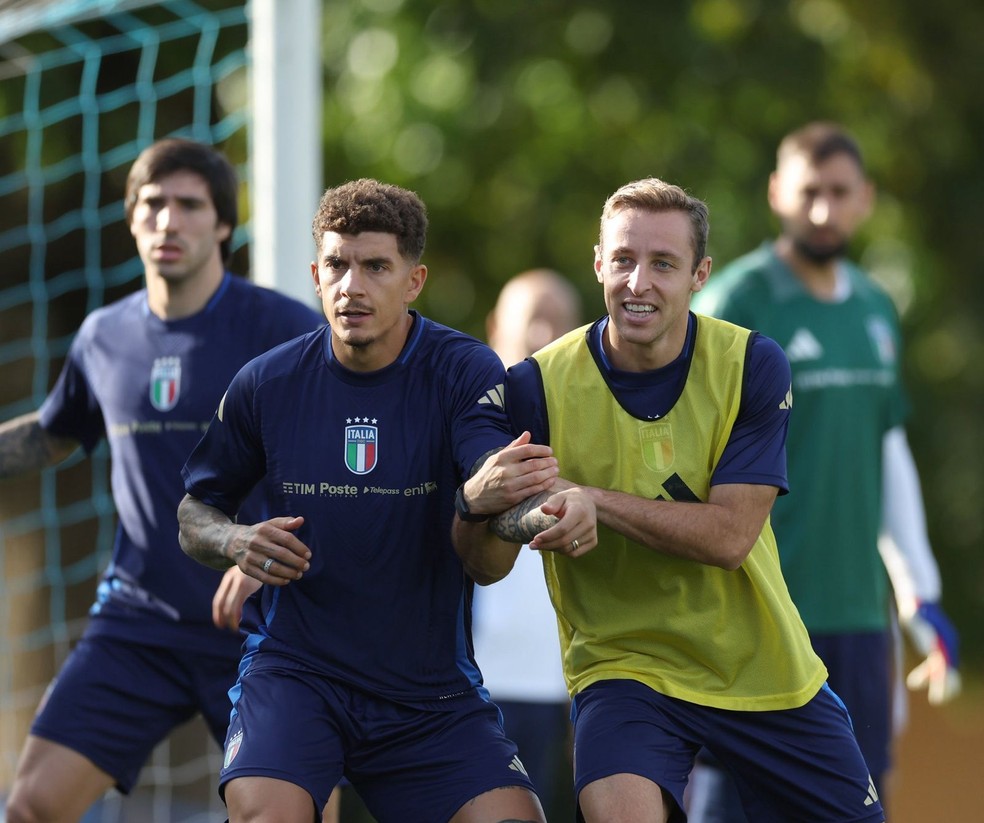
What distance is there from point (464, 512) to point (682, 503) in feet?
1.92

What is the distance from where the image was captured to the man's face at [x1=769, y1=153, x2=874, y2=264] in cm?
611

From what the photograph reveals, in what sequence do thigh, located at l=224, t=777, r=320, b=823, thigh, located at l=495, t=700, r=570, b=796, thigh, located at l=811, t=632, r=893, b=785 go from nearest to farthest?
thigh, located at l=224, t=777, r=320, b=823
thigh, located at l=811, t=632, r=893, b=785
thigh, located at l=495, t=700, r=570, b=796

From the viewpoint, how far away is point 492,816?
398 cm

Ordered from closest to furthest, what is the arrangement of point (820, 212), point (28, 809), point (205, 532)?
point (205, 532), point (28, 809), point (820, 212)

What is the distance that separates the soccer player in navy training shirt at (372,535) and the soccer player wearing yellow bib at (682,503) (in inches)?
9.9

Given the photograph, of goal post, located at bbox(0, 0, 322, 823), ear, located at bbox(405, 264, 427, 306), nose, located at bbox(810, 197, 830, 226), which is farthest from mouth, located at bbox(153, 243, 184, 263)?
goal post, located at bbox(0, 0, 322, 823)

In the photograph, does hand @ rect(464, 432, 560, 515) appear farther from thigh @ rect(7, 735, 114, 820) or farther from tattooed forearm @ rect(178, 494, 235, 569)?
thigh @ rect(7, 735, 114, 820)

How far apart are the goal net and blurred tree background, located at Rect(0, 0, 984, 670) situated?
6.45 ft

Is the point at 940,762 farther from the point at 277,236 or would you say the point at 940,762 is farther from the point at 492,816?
the point at 492,816

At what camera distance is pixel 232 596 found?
15.0 feet

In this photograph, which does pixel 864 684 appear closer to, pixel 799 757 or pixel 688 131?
pixel 799 757

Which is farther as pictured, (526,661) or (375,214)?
(526,661)

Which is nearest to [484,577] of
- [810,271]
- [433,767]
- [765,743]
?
[433,767]

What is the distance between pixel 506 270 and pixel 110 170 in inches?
135
